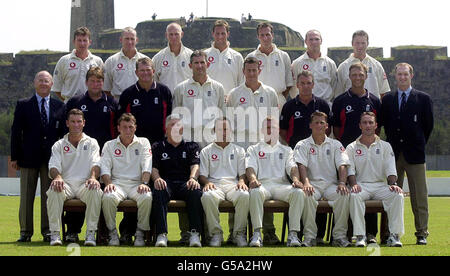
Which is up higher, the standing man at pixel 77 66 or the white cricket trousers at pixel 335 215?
the standing man at pixel 77 66

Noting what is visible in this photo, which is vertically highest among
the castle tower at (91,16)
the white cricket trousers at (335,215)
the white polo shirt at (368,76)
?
the castle tower at (91,16)

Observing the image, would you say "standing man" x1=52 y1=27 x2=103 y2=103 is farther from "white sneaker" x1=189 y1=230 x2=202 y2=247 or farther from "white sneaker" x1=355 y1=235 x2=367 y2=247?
"white sneaker" x1=355 y1=235 x2=367 y2=247

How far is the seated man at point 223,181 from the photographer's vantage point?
789 cm

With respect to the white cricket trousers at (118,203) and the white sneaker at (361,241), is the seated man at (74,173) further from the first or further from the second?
the white sneaker at (361,241)

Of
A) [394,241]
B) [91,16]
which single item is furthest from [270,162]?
[91,16]


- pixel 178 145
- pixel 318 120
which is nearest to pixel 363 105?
pixel 318 120

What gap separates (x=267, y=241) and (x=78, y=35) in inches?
131

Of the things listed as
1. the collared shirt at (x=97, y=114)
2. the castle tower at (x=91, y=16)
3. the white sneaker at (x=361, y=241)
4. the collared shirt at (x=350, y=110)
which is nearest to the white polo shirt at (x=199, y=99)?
the collared shirt at (x=97, y=114)

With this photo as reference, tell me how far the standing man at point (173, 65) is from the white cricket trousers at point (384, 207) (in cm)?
271

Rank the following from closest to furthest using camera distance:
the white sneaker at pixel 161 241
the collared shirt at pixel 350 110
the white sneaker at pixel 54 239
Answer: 1. the white sneaker at pixel 161 241
2. the white sneaker at pixel 54 239
3. the collared shirt at pixel 350 110

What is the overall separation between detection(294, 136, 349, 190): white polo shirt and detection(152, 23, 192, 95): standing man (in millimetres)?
1903

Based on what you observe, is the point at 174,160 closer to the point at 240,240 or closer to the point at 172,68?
the point at 240,240

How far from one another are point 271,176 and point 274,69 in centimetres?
176
